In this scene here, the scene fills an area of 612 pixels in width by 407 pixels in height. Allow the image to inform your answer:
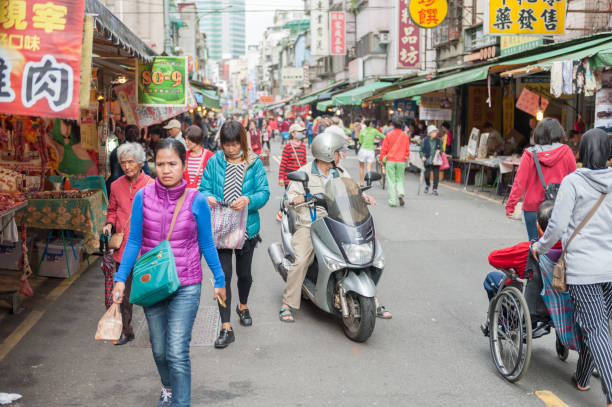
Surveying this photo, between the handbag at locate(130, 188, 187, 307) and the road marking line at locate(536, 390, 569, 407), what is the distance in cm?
259

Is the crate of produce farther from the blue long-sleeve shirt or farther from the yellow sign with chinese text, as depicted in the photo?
the yellow sign with chinese text

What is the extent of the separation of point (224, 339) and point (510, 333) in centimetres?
234

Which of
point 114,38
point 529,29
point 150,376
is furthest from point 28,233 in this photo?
point 529,29

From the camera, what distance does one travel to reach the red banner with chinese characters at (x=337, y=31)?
134 ft

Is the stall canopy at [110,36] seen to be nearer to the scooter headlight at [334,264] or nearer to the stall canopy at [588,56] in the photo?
the scooter headlight at [334,264]

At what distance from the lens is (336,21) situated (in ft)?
135

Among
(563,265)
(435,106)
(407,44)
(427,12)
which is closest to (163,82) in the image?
(563,265)

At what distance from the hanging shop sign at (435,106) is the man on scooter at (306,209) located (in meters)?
15.1

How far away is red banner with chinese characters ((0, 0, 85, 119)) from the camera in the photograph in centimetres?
432

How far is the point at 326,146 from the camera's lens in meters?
6.03

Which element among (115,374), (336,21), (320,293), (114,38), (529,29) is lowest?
(115,374)

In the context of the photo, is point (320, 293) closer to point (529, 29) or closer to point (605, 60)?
point (605, 60)

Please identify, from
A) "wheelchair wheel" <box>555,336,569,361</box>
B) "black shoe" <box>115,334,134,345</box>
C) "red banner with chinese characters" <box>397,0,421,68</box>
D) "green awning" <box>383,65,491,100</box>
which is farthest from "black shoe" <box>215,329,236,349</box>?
"red banner with chinese characters" <box>397,0,421,68</box>

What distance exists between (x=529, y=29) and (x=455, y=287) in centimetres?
815
